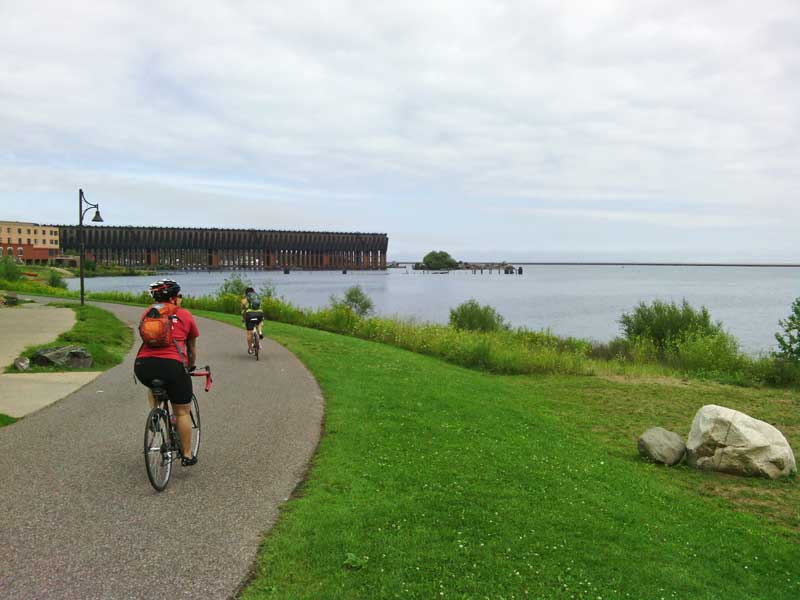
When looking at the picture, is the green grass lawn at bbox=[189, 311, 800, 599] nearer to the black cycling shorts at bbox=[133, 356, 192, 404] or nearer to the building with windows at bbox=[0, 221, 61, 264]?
the black cycling shorts at bbox=[133, 356, 192, 404]

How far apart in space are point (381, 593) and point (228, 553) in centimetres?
132

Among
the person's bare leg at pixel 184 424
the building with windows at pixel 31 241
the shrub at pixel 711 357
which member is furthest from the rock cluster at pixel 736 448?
the building with windows at pixel 31 241

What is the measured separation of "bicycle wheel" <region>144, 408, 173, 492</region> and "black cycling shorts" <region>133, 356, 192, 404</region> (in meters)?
0.25

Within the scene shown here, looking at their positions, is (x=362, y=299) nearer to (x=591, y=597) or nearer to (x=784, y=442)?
(x=784, y=442)

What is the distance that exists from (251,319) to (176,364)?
1019cm

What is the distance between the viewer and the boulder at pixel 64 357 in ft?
47.2

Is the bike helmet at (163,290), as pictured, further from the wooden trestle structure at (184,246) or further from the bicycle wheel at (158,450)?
the wooden trestle structure at (184,246)

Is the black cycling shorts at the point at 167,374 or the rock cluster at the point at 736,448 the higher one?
the black cycling shorts at the point at 167,374

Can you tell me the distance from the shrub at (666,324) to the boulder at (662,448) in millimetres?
16533

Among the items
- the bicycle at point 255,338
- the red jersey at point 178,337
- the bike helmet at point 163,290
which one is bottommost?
the bicycle at point 255,338

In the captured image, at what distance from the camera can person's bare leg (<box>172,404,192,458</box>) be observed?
670 cm

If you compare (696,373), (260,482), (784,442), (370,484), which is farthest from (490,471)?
(696,373)

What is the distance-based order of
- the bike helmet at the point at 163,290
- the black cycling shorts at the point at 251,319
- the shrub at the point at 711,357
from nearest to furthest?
the bike helmet at the point at 163,290
the black cycling shorts at the point at 251,319
the shrub at the point at 711,357

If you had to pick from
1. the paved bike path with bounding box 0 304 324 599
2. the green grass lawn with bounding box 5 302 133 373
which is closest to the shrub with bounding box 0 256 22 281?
the green grass lawn with bounding box 5 302 133 373
